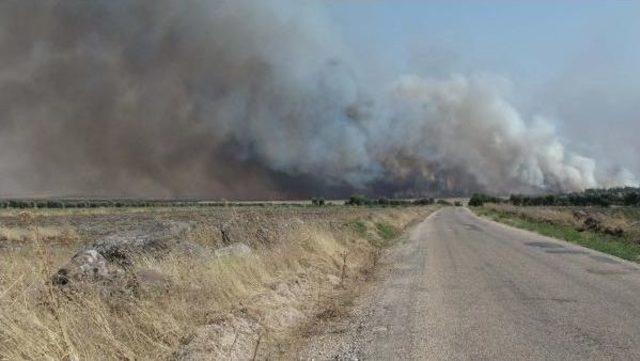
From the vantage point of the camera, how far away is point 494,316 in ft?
36.1

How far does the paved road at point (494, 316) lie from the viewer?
28.2 feet

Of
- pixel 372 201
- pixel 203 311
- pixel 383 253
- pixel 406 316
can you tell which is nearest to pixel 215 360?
pixel 203 311

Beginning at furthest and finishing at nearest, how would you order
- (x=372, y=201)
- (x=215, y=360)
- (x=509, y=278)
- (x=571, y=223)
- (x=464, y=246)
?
(x=372, y=201)
(x=571, y=223)
(x=464, y=246)
(x=509, y=278)
(x=215, y=360)

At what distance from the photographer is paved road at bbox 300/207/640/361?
8.59 m

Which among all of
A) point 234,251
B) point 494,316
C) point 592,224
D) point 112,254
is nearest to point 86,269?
point 112,254

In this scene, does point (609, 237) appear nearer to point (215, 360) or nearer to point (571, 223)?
point (571, 223)

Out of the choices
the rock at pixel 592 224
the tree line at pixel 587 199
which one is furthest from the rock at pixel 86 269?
the tree line at pixel 587 199

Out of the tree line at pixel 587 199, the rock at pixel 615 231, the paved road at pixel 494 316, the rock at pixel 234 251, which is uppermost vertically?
the tree line at pixel 587 199

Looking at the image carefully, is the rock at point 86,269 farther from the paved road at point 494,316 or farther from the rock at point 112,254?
the paved road at point 494,316

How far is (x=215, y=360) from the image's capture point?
769 cm

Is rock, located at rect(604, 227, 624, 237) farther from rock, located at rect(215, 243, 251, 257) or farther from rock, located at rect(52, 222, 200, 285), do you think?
rock, located at rect(52, 222, 200, 285)

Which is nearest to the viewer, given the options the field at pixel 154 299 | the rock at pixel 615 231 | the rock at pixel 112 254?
the field at pixel 154 299

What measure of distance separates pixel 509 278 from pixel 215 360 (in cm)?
1089

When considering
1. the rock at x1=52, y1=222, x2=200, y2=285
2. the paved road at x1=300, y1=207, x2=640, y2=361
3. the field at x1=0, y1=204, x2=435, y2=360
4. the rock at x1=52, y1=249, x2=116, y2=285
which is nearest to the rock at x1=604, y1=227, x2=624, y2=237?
the paved road at x1=300, y1=207, x2=640, y2=361
